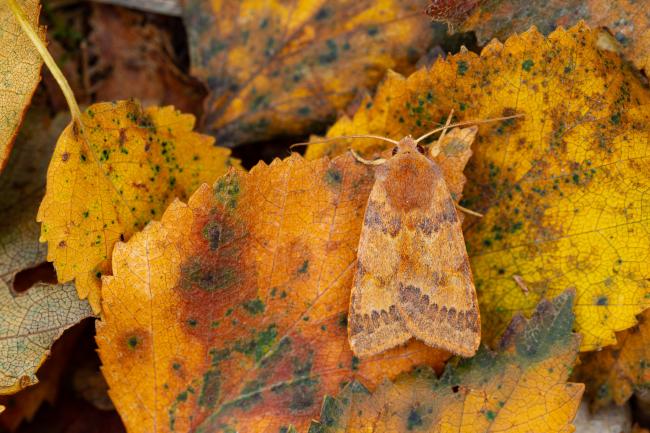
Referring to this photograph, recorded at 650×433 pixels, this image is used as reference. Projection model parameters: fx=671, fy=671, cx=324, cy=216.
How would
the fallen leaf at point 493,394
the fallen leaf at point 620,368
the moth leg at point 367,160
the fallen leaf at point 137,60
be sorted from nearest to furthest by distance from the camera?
the fallen leaf at point 493,394, the moth leg at point 367,160, the fallen leaf at point 620,368, the fallen leaf at point 137,60

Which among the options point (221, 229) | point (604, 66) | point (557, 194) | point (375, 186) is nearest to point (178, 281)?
point (221, 229)

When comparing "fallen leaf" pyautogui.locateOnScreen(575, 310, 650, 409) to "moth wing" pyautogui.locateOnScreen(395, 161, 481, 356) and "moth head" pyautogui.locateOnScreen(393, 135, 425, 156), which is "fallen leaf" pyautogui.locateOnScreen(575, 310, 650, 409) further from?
"moth head" pyautogui.locateOnScreen(393, 135, 425, 156)

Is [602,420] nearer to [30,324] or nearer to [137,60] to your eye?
[30,324]

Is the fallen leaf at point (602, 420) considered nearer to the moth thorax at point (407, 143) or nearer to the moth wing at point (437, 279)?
the moth wing at point (437, 279)

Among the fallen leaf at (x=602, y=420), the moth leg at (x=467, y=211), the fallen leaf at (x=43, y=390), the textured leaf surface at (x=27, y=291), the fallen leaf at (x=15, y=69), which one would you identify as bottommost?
the fallen leaf at (x=602, y=420)

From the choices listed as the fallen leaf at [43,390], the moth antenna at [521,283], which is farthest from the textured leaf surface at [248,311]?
the fallen leaf at [43,390]

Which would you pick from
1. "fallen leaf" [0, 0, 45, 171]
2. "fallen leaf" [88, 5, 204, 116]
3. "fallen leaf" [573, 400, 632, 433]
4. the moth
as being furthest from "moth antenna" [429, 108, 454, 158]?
"fallen leaf" [0, 0, 45, 171]
